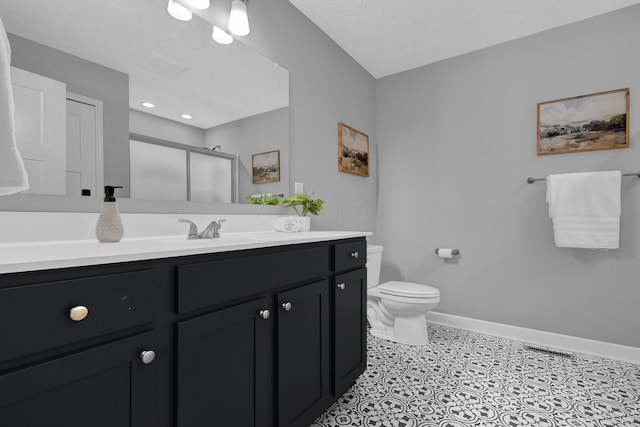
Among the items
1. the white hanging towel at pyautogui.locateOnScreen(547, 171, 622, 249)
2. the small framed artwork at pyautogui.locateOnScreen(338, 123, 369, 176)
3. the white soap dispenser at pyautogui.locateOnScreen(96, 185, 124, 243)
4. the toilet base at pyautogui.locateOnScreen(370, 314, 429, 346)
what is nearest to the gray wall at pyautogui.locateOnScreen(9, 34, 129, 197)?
the white soap dispenser at pyautogui.locateOnScreen(96, 185, 124, 243)

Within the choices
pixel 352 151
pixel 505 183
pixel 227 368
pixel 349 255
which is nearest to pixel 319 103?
pixel 352 151

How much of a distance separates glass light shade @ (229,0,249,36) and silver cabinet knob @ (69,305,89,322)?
158 cm

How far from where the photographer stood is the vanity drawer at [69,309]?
56 centimetres

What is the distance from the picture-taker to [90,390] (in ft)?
2.17

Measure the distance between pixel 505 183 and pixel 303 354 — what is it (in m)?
2.20

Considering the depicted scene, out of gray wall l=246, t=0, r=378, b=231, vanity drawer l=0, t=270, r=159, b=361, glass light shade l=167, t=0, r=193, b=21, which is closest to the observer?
vanity drawer l=0, t=270, r=159, b=361

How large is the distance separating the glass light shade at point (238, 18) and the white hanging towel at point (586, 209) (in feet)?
7.54

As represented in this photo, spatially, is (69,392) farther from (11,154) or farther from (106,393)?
(11,154)

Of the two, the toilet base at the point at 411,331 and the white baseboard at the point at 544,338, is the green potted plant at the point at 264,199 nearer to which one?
the toilet base at the point at 411,331

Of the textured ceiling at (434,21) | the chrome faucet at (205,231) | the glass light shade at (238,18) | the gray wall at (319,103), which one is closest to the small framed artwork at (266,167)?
the gray wall at (319,103)

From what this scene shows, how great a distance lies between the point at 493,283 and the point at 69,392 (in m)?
2.80

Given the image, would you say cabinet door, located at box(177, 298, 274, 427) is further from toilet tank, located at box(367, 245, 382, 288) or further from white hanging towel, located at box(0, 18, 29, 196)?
toilet tank, located at box(367, 245, 382, 288)

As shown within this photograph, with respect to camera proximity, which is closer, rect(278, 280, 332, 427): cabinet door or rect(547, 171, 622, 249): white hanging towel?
rect(278, 280, 332, 427): cabinet door

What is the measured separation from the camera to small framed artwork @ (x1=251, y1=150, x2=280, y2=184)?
73.9 inches
